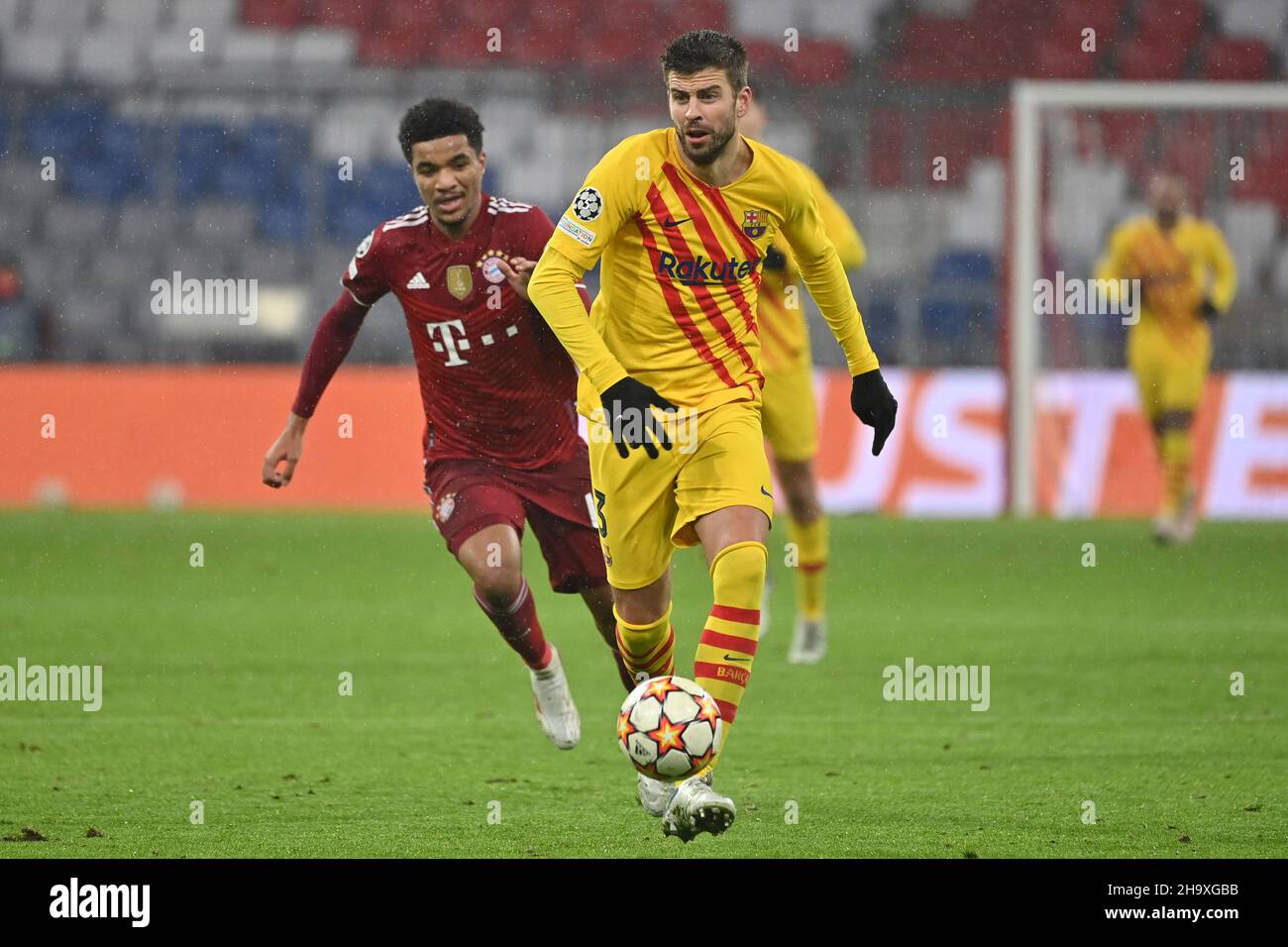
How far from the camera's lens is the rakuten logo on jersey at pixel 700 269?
5.48m

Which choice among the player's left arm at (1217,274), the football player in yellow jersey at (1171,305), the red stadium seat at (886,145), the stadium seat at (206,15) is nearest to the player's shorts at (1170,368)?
the football player in yellow jersey at (1171,305)

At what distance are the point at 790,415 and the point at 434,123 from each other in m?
Result: 2.88

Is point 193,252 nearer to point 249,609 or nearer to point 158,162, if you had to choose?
point 158,162

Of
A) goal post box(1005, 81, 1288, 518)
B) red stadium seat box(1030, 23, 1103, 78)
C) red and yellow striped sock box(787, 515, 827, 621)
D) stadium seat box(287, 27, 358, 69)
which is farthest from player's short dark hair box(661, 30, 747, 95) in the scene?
stadium seat box(287, 27, 358, 69)

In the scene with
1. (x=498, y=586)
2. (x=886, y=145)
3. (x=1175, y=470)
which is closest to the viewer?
(x=498, y=586)

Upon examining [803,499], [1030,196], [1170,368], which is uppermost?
[1030,196]

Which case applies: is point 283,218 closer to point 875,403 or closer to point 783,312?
point 783,312

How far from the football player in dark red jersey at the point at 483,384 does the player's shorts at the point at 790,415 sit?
2.04m

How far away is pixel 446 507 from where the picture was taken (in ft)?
20.9

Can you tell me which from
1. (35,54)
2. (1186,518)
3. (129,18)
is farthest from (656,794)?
(129,18)

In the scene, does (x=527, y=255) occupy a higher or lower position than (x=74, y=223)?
lower

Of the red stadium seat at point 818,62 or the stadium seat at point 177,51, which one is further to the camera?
the stadium seat at point 177,51

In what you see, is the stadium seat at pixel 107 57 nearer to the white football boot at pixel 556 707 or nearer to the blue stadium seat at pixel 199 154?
the blue stadium seat at pixel 199 154
